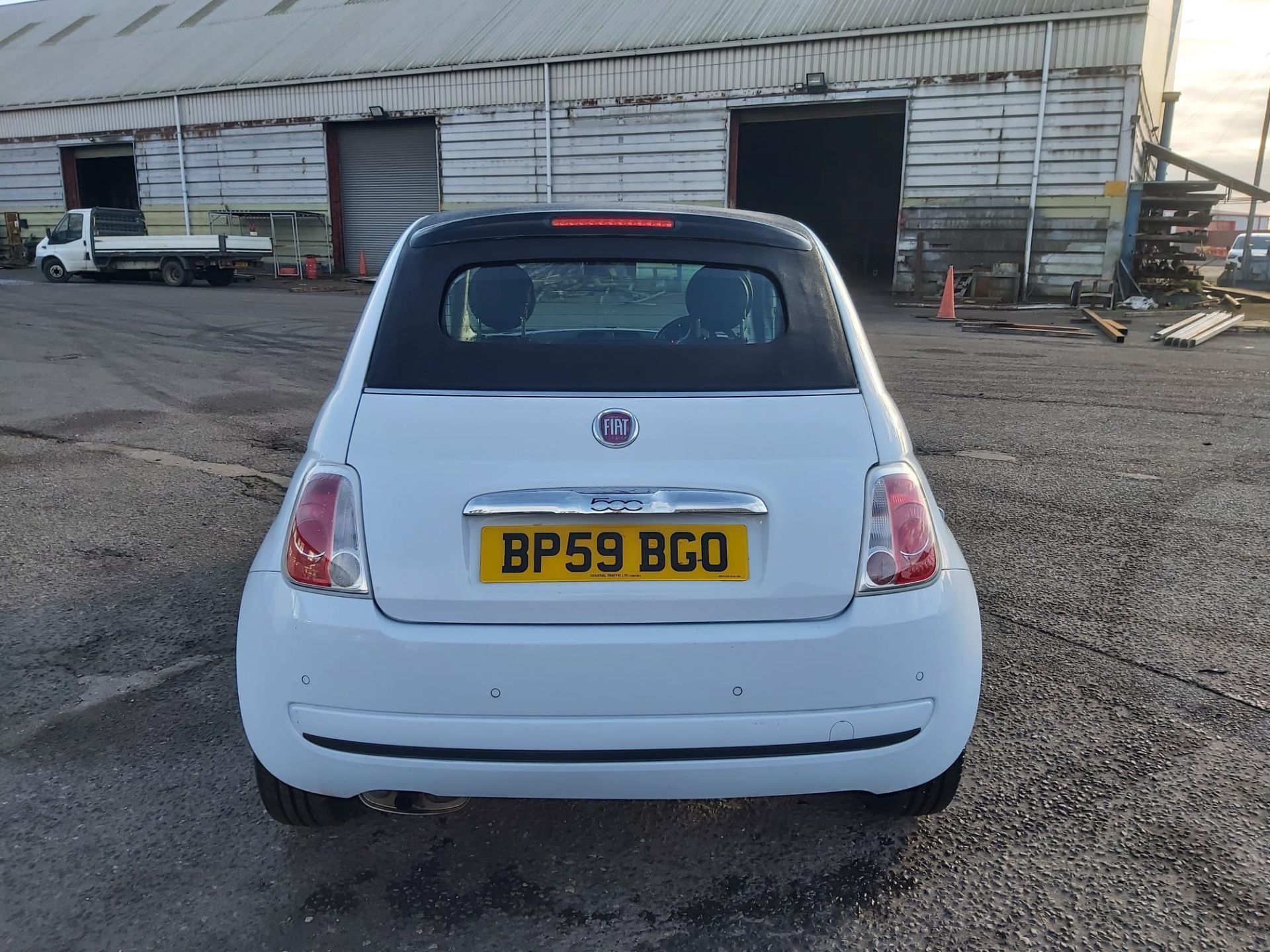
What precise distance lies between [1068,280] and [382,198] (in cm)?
1776

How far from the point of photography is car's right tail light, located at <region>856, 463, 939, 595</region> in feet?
6.98

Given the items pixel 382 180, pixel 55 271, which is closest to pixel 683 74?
pixel 382 180

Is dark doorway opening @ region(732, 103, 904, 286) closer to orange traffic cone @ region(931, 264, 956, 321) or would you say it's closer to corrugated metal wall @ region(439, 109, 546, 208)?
corrugated metal wall @ region(439, 109, 546, 208)

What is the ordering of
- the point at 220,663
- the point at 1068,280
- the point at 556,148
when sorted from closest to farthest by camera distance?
1. the point at 220,663
2. the point at 1068,280
3. the point at 556,148

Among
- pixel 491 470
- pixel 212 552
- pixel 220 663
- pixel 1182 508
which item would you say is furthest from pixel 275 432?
pixel 1182 508

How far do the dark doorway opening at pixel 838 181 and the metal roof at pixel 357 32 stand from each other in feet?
25.0

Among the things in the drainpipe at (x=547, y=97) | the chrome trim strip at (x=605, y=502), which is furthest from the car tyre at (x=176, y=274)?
the chrome trim strip at (x=605, y=502)

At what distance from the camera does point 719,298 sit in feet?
8.57

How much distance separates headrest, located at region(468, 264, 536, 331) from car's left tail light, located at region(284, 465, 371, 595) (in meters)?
0.64

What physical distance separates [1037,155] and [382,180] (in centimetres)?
1682

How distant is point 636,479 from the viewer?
2.08 meters

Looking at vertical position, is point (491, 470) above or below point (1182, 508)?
above

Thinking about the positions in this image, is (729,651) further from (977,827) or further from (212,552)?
(212,552)

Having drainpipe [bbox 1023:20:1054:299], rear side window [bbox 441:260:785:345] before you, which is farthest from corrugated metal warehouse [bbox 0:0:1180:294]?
rear side window [bbox 441:260:785:345]
